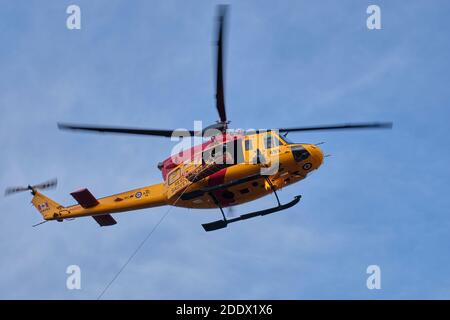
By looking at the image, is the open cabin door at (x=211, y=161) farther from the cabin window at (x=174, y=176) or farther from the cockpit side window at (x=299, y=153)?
the cockpit side window at (x=299, y=153)

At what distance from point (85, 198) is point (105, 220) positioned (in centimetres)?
143

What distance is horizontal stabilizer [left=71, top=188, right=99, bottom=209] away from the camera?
2709 centimetres

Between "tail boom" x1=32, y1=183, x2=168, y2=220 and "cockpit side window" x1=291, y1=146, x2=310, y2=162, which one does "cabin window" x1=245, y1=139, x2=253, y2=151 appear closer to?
Answer: "cockpit side window" x1=291, y1=146, x2=310, y2=162

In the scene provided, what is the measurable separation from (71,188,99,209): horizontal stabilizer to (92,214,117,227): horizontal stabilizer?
2.89ft

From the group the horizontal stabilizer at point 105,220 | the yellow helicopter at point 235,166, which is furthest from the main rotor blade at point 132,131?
the horizontal stabilizer at point 105,220

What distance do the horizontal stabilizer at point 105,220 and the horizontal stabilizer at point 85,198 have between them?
34.7 inches

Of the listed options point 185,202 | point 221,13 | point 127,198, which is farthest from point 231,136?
point 221,13

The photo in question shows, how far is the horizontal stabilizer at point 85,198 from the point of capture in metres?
27.1

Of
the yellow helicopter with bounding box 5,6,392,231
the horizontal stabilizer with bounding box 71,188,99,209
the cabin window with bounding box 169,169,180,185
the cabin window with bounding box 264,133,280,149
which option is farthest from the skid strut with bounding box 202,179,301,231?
the horizontal stabilizer with bounding box 71,188,99,209

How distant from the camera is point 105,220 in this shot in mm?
28203
